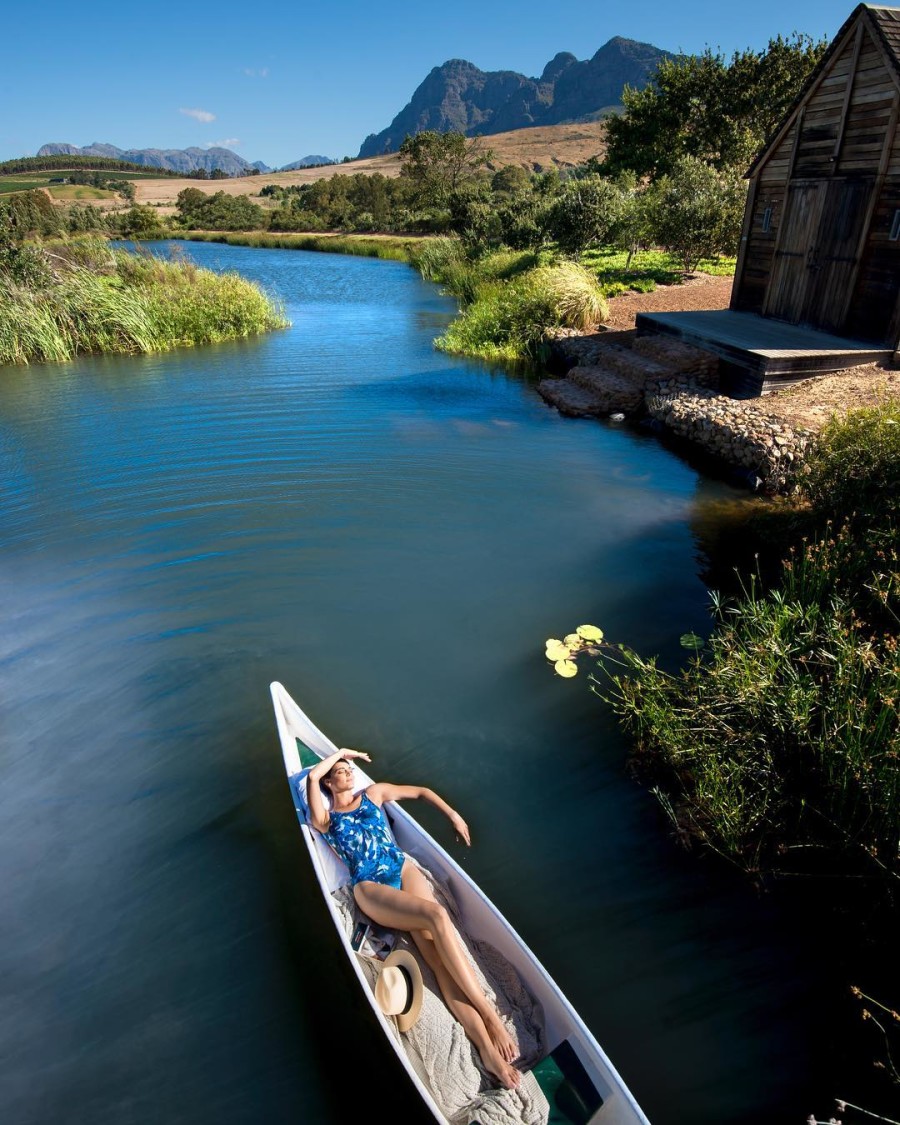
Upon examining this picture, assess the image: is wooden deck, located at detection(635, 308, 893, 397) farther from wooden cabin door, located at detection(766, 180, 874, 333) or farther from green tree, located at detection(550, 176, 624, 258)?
green tree, located at detection(550, 176, 624, 258)

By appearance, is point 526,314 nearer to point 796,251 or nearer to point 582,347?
point 582,347

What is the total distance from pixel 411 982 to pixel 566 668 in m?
3.83

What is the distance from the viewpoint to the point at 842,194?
14258 mm

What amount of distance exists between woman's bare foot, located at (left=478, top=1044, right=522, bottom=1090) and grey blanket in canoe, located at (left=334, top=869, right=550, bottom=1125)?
3cm

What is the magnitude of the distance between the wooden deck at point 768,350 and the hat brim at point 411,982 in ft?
41.6

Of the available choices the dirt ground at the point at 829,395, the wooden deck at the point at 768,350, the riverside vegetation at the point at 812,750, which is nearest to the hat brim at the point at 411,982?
the riverside vegetation at the point at 812,750

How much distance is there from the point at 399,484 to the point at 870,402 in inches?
336

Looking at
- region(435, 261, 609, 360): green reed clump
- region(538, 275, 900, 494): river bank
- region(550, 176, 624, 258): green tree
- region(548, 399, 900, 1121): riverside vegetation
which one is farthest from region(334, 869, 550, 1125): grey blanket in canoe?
region(550, 176, 624, 258): green tree

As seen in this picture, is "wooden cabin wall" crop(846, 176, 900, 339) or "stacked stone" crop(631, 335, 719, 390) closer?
"wooden cabin wall" crop(846, 176, 900, 339)

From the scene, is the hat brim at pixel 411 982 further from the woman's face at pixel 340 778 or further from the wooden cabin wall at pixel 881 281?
the wooden cabin wall at pixel 881 281

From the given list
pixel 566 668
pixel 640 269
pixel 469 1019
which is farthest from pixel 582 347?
pixel 469 1019

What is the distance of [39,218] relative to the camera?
34.8 meters

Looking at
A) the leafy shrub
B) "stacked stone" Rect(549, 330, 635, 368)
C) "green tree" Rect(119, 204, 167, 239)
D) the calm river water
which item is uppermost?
"green tree" Rect(119, 204, 167, 239)

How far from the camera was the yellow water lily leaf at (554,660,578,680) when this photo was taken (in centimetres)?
713
